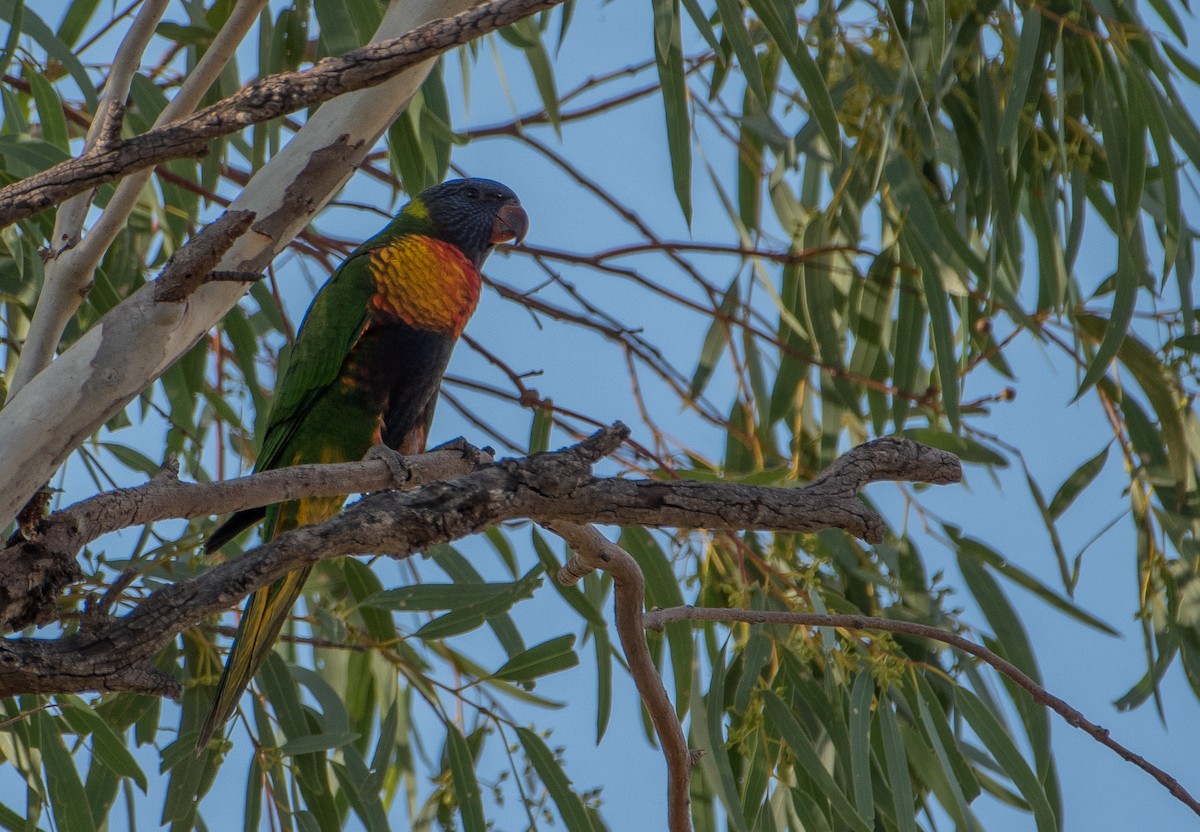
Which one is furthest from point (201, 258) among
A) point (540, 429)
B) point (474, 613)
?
point (540, 429)

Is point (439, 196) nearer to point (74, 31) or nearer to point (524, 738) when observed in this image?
point (74, 31)

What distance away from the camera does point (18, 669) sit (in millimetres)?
951

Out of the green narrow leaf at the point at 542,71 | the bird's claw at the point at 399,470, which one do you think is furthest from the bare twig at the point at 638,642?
the green narrow leaf at the point at 542,71

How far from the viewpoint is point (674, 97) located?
5.51ft

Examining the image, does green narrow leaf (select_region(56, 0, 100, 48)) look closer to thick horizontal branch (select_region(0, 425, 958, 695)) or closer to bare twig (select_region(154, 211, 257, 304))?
bare twig (select_region(154, 211, 257, 304))

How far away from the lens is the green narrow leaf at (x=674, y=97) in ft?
5.37

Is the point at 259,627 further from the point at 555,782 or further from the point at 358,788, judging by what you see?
the point at 555,782

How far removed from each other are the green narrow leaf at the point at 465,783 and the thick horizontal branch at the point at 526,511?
0.81 metres

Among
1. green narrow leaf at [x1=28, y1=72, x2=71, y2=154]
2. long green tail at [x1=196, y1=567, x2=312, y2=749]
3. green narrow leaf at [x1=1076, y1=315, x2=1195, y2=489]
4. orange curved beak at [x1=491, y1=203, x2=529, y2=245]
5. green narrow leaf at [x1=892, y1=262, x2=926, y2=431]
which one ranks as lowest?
Result: long green tail at [x1=196, y1=567, x2=312, y2=749]

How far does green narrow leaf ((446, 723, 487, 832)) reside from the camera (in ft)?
5.94

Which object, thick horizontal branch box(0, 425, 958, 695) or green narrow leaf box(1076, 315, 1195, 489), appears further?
green narrow leaf box(1076, 315, 1195, 489)

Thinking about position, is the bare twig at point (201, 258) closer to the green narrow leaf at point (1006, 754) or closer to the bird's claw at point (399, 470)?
the bird's claw at point (399, 470)

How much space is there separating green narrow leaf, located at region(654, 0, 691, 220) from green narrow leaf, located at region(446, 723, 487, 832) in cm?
90

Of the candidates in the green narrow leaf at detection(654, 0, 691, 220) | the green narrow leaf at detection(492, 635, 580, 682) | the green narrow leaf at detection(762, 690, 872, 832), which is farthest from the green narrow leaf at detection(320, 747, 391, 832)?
the green narrow leaf at detection(654, 0, 691, 220)
